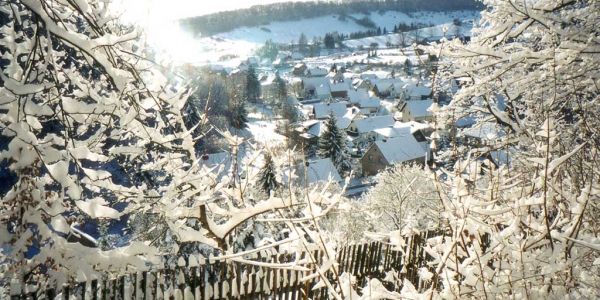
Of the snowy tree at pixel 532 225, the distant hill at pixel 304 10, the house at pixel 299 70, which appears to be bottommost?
the house at pixel 299 70

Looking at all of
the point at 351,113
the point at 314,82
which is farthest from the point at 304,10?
the point at 351,113

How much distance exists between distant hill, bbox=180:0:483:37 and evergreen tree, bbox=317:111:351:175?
373ft

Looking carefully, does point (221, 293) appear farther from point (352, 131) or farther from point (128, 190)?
point (352, 131)

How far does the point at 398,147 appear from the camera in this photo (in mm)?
34906

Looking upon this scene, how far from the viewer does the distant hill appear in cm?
14075

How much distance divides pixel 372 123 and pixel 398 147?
8504 mm

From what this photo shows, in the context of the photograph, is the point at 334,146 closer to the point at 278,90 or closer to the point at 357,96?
the point at 278,90

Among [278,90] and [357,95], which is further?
[357,95]

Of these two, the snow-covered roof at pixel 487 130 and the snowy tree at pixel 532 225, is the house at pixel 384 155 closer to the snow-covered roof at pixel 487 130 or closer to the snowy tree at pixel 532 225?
the snow-covered roof at pixel 487 130

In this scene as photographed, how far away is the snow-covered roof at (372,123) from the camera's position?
42.3 metres

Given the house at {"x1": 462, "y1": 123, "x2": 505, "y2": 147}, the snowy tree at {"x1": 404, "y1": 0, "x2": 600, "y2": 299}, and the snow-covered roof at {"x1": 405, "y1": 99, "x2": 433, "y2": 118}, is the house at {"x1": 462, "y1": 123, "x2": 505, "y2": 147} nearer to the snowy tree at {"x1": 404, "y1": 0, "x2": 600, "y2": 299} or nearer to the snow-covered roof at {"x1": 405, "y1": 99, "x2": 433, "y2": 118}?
the snowy tree at {"x1": 404, "y1": 0, "x2": 600, "y2": 299}

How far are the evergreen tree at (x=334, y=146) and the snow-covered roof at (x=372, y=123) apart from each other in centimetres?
922

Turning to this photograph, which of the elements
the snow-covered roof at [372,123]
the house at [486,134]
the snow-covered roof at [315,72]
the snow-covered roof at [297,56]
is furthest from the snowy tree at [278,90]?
the snow-covered roof at [297,56]

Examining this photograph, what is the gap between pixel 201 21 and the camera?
445 ft
